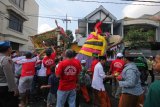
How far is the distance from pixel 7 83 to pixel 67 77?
1.70 m

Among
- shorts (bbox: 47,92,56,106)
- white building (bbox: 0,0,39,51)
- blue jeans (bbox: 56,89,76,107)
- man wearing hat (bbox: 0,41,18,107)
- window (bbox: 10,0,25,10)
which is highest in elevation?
window (bbox: 10,0,25,10)

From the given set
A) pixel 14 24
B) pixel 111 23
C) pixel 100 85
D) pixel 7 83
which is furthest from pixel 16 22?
pixel 7 83

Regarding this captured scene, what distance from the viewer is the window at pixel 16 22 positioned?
2981 cm

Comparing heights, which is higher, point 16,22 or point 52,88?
point 16,22

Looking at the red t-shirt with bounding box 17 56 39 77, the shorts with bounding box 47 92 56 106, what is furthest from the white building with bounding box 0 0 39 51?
the shorts with bounding box 47 92 56 106

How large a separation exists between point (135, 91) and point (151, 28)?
26.8 m

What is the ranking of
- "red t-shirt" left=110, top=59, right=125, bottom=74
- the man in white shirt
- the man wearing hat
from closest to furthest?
the man wearing hat, the man in white shirt, "red t-shirt" left=110, top=59, right=125, bottom=74

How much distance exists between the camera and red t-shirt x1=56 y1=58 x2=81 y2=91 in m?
6.33

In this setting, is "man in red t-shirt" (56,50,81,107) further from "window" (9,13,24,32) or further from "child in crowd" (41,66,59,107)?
"window" (9,13,24,32)

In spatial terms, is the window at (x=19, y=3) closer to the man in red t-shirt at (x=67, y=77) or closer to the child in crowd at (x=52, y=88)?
the child in crowd at (x=52, y=88)

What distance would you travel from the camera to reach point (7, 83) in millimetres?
5105

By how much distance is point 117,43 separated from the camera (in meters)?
11.6

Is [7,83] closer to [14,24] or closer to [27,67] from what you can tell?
[27,67]

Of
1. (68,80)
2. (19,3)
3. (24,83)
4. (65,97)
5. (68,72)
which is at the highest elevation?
(19,3)
